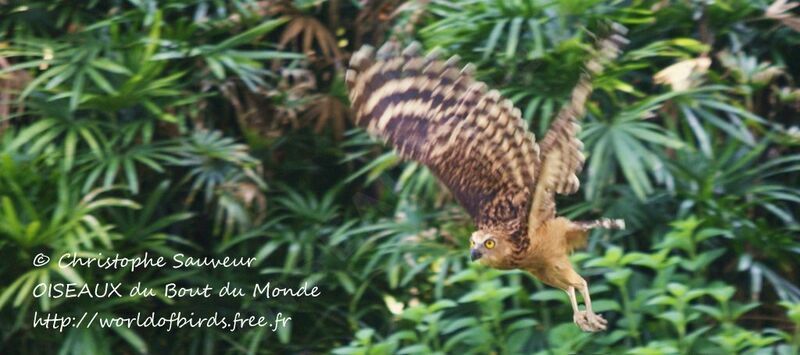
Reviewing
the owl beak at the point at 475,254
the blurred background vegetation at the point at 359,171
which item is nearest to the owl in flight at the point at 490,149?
the owl beak at the point at 475,254

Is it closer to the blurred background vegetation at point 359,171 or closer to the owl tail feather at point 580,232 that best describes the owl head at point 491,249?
the owl tail feather at point 580,232

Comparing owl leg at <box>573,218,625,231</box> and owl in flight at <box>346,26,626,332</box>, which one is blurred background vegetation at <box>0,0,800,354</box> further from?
owl leg at <box>573,218,625,231</box>

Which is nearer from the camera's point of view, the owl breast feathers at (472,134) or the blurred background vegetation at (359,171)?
the owl breast feathers at (472,134)

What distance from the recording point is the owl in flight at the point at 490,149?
1547 millimetres

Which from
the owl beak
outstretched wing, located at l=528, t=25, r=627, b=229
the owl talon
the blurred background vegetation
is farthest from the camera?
the blurred background vegetation

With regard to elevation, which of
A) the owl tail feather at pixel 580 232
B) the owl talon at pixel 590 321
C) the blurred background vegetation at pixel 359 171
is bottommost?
the blurred background vegetation at pixel 359 171

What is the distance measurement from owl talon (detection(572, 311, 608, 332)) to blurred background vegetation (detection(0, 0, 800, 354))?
0.96 meters

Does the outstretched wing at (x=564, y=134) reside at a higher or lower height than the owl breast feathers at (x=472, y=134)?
higher

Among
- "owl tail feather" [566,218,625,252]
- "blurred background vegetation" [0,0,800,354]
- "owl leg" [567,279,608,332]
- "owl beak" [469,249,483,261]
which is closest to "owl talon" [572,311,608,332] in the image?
"owl leg" [567,279,608,332]

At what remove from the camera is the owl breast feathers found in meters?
1.53

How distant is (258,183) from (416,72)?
1411mm

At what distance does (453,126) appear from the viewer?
6.30 ft

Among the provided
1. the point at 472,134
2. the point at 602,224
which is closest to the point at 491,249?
the point at 602,224

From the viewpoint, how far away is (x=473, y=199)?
1805 mm
